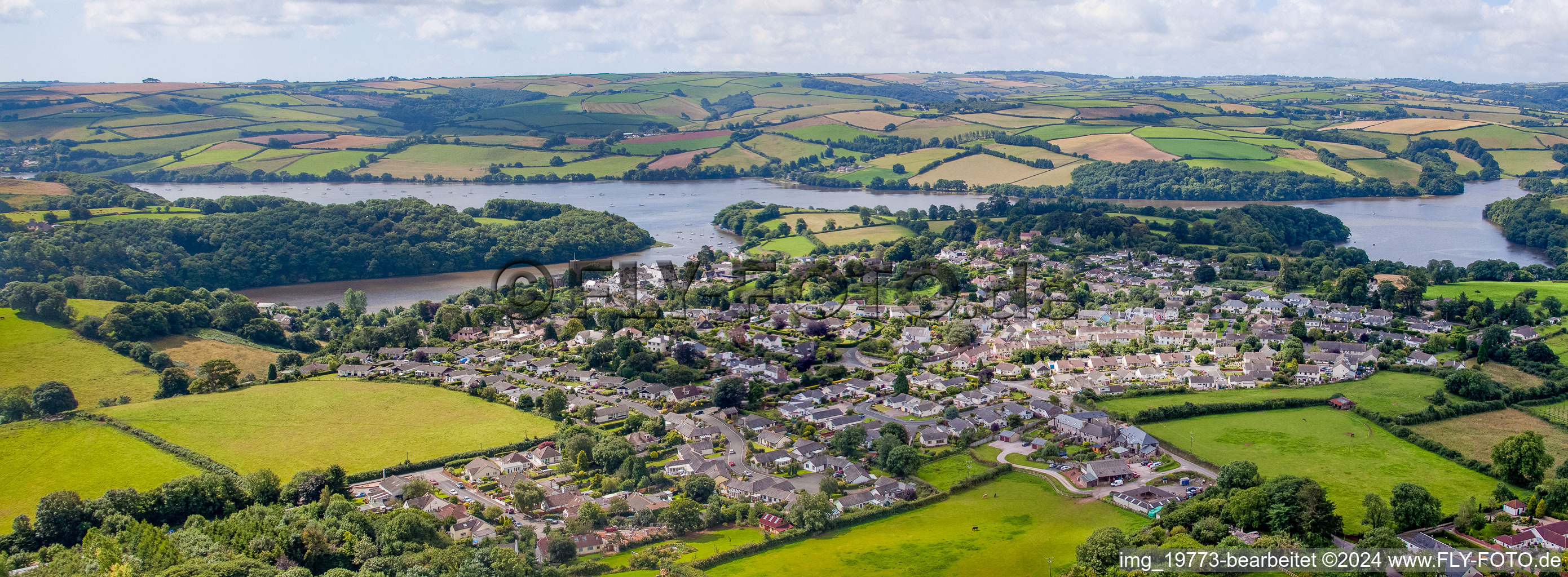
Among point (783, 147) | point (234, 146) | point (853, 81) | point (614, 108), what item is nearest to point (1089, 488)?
point (783, 147)

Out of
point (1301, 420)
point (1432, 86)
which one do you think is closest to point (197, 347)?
point (1301, 420)

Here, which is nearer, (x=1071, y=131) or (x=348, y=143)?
(x=1071, y=131)

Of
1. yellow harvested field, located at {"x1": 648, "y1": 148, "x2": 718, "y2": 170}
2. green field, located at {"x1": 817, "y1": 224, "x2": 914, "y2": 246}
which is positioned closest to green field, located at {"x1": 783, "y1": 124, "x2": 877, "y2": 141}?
yellow harvested field, located at {"x1": 648, "y1": 148, "x2": 718, "y2": 170}

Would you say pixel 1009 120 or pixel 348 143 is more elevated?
pixel 1009 120

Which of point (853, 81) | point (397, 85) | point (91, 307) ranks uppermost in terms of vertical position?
point (853, 81)

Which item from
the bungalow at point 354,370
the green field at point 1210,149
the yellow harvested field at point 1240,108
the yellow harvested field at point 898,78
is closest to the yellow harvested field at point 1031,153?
A: the green field at point 1210,149

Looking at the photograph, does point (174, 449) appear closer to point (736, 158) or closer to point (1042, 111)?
point (736, 158)

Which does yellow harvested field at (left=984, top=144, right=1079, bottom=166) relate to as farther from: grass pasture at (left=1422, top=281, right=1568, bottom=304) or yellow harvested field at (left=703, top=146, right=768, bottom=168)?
grass pasture at (left=1422, top=281, right=1568, bottom=304)
